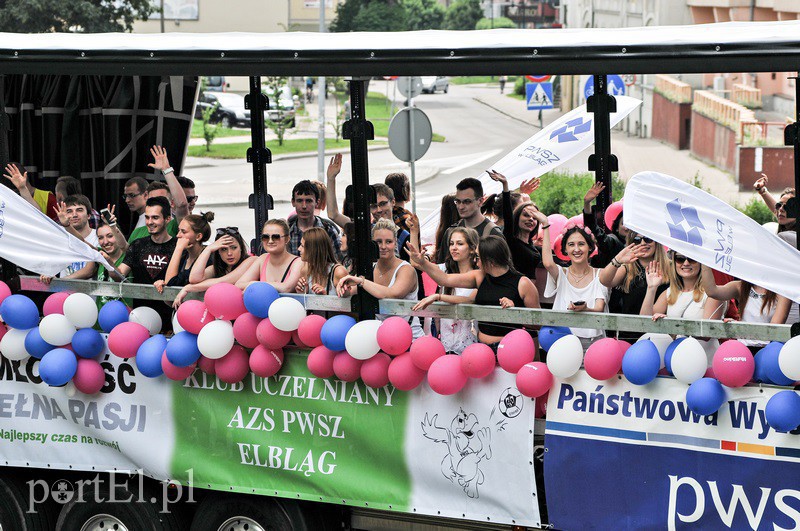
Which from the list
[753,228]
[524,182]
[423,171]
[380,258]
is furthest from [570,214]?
[423,171]

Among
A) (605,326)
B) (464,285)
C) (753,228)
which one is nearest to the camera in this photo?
(753,228)

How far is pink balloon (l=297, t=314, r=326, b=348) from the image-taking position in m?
7.02

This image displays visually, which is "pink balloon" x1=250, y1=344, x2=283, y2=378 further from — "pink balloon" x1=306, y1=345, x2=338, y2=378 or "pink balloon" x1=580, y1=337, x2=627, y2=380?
"pink balloon" x1=580, y1=337, x2=627, y2=380

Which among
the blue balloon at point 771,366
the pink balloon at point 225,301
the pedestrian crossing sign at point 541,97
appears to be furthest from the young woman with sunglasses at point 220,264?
the pedestrian crossing sign at point 541,97

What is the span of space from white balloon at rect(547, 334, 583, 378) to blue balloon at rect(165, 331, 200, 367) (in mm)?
2217

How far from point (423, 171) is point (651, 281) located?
27553 mm

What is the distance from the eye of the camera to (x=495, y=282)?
695 cm

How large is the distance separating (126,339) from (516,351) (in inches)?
98.9

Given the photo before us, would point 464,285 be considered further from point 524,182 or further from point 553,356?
point 524,182

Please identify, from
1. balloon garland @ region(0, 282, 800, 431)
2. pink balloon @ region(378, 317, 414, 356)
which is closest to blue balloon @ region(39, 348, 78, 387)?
balloon garland @ region(0, 282, 800, 431)

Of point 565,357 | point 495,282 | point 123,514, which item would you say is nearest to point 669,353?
point 565,357

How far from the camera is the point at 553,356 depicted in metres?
6.44

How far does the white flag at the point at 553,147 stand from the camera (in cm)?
1001

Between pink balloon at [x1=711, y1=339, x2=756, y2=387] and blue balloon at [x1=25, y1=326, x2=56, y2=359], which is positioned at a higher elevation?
pink balloon at [x1=711, y1=339, x2=756, y2=387]
